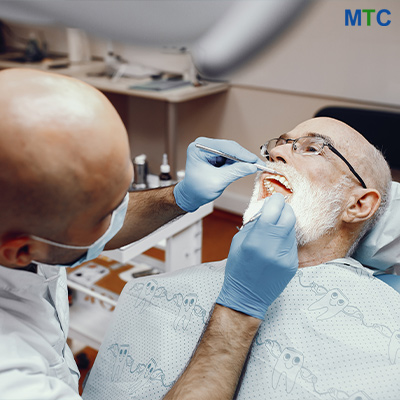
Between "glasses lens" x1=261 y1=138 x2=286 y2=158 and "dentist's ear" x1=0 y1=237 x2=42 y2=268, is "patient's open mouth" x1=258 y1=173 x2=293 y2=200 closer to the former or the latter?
"glasses lens" x1=261 y1=138 x2=286 y2=158

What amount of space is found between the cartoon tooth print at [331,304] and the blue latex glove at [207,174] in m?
0.40

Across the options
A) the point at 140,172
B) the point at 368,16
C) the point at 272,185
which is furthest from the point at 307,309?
the point at 368,16

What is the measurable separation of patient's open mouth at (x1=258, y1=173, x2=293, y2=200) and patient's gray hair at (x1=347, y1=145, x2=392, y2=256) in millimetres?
239

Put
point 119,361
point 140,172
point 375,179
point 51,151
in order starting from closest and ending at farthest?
1. point 51,151
2. point 119,361
3. point 375,179
4. point 140,172

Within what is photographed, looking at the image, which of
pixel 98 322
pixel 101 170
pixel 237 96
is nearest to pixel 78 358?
Answer: pixel 98 322

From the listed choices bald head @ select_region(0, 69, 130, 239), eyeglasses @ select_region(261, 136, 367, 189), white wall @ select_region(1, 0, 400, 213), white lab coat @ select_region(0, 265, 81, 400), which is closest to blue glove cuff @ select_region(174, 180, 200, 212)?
eyeglasses @ select_region(261, 136, 367, 189)

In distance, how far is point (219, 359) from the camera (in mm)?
1016

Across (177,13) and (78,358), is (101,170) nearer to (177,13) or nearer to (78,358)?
(78,358)

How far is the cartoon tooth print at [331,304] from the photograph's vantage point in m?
1.17

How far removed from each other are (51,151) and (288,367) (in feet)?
2.50

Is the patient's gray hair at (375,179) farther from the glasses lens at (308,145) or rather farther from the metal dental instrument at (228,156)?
the metal dental instrument at (228,156)

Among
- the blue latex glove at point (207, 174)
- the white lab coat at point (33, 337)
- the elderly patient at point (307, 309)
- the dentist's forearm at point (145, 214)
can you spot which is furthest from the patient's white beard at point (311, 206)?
the white lab coat at point (33, 337)

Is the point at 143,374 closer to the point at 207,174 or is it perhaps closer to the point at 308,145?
the point at 207,174

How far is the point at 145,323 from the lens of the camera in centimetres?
132
